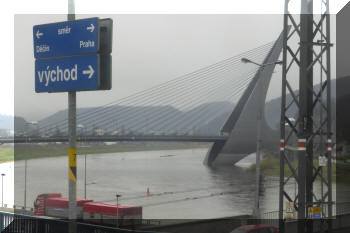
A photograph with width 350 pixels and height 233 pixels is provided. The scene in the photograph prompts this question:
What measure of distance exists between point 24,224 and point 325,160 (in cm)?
727

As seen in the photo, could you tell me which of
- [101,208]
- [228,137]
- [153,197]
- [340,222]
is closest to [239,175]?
[228,137]

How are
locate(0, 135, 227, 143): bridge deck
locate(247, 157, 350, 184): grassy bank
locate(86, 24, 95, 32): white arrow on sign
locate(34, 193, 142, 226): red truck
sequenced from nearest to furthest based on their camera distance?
1. locate(86, 24, 95, 32): white arrow on sign
2. locate(34, 193, 142, 226): red truck
3. locate(247, 157, 350, 184): grassy bank
4. locate(0, 135, 227, 143): bridge deck

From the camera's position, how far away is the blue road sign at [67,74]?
7.18 metres

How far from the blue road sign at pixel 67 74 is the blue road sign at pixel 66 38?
110 millimetres

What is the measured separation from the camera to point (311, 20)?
37.7 ft

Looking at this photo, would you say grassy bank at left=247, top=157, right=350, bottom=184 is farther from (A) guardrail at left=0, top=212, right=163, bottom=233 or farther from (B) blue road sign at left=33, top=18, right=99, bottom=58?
(B) blue road sign at left=33, top=18, right=99, bottom=58

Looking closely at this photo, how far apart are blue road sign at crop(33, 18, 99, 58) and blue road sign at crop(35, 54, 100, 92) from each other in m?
0.11

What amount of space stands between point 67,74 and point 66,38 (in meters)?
0.56

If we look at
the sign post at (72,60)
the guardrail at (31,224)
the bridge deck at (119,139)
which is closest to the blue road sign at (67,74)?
the sign post at (72,60)

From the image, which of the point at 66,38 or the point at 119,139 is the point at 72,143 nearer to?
the point at 66,38

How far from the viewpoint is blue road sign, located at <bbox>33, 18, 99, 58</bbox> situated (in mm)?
7137

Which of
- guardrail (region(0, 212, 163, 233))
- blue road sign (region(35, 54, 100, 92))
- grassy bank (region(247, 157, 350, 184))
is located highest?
blue road sign (region(35, 54, 100, 92))

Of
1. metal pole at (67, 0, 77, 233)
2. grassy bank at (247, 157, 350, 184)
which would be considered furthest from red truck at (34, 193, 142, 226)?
grassy bank at (247, 157, 350, 184)

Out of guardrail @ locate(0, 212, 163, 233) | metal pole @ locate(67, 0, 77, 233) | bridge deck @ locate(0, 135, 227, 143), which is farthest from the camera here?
bridge deck @ locate(0, 135, 227, 143)
